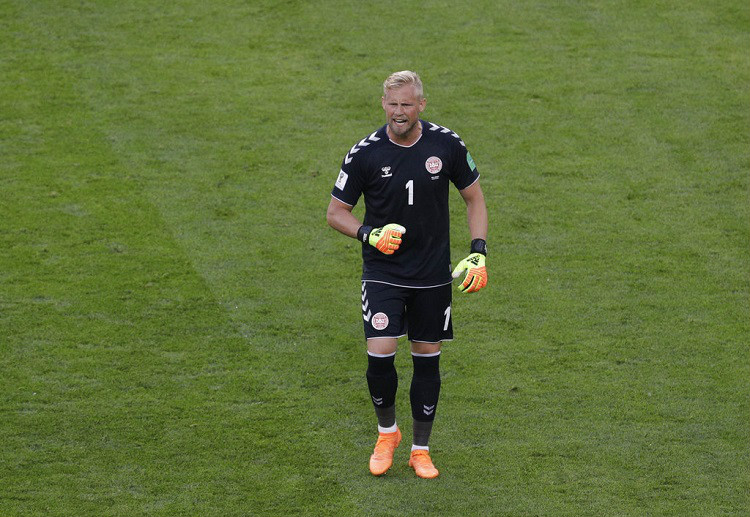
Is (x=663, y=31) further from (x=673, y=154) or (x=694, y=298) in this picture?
(x=694, y=298)

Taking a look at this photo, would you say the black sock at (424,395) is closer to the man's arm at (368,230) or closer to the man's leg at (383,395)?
the man's leg at (383,395)

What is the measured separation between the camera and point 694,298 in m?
9.53

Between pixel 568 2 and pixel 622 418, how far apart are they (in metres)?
8.65

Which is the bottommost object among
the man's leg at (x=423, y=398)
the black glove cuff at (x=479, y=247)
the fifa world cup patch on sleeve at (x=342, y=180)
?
the man's leg at (x=423, y=398)

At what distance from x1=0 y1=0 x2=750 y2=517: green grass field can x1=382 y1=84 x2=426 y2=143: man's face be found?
2.10 meters

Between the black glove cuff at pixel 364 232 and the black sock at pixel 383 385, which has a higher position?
the black glove cuff at pixel 364 232

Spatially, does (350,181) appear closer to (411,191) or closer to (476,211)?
(411,191)

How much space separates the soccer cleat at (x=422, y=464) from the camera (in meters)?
7.19

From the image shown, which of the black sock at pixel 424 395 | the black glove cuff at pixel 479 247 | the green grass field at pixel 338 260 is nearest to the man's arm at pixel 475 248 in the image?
the black glove cuff at pixel 479 247

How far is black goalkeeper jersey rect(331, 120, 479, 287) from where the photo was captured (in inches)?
274

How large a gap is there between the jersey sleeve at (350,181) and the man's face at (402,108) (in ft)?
1.00

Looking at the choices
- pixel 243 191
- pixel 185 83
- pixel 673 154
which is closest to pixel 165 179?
pixel 243 191

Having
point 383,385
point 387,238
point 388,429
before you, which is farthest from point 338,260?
point 387,238

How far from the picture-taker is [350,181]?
7059 millimetres
